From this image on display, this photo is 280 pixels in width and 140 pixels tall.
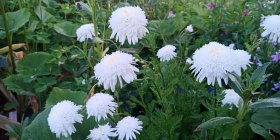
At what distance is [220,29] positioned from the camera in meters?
2.19

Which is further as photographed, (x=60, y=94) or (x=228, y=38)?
(x=228, y=38)

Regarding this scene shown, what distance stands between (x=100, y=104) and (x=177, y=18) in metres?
1.25

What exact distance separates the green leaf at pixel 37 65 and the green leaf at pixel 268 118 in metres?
1.08

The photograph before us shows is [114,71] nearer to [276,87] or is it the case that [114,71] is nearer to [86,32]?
[86,32]

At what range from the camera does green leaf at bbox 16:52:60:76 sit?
1914 millimetres

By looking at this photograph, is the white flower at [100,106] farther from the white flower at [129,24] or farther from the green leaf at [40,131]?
the green leaf at [40,131]

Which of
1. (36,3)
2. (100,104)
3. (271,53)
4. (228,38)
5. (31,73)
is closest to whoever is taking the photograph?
(100,104)

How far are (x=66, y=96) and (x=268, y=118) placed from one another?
0.80 metres

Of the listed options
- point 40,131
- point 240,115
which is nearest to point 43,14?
point 40,131

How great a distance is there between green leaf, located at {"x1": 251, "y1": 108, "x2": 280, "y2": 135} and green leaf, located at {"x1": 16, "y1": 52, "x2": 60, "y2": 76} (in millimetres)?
1075

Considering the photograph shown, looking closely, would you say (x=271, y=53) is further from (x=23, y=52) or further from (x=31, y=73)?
(x=23, y=52)

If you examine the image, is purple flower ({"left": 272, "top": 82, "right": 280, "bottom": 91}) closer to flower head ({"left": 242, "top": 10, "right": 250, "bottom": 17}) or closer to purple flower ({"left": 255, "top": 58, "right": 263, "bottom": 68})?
purple flower ({"left": 255, "top": 58, "right": 263, "bottom": 68})

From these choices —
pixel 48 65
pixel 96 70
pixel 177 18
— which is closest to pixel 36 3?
pixel 48 65

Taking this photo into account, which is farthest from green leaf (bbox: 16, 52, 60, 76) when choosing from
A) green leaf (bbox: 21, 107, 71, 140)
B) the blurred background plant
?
green leaf (bbox: 21, 107, 71, 140)
